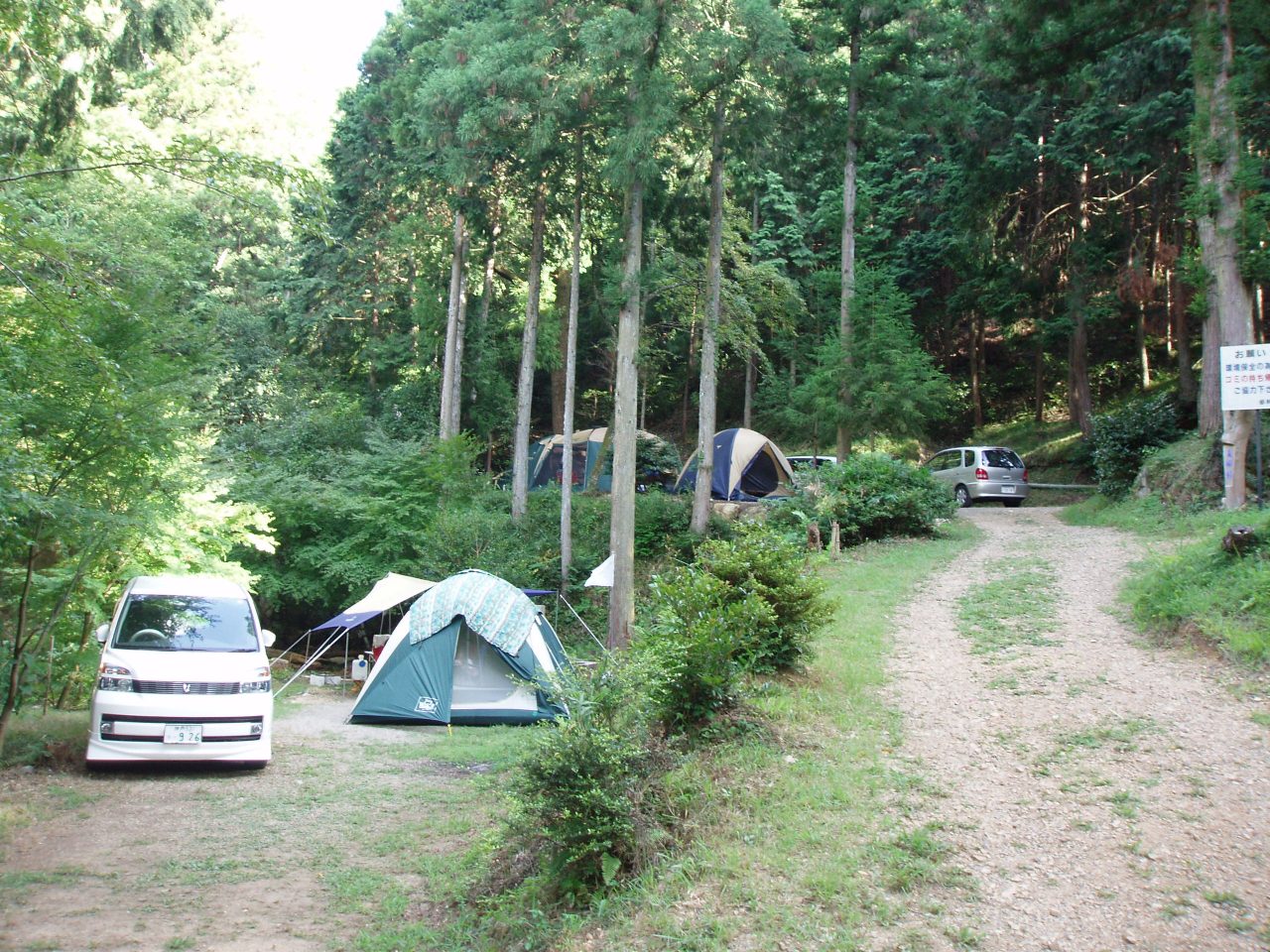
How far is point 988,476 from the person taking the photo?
75.7 feet

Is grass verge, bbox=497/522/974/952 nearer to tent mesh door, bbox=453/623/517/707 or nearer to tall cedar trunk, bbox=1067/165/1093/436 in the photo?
tent mesh door, bbox=453/623/517/707

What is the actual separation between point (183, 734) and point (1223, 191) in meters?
15.7

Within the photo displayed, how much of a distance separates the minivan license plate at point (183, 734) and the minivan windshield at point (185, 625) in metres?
0.82

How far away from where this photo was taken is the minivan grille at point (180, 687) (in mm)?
8383

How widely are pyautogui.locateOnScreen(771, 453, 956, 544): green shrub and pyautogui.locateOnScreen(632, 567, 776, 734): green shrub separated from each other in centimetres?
952

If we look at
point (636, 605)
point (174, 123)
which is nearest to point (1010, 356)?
point (636, 605)

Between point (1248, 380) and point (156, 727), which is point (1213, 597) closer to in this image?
point (1248, 380)

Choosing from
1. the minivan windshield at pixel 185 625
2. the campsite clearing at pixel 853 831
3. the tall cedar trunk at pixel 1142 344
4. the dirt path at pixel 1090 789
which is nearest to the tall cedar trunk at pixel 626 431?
the campsite clearing at pixel 853 831

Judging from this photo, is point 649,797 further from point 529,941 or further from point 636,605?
point 636,605

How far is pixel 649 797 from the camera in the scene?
5.61 metres

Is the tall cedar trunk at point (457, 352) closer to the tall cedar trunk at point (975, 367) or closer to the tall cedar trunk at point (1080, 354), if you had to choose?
the tall cedar trunk at point (1080, 354)

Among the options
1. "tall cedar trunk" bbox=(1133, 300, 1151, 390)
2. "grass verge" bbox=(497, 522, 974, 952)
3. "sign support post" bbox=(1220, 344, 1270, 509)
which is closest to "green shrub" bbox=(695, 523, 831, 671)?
"grass verge" bbox=(497, 522, 974, 952)

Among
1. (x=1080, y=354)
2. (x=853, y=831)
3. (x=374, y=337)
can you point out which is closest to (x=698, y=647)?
(x=853, y=831)

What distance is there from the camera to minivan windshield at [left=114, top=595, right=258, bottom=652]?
8.96 meters
